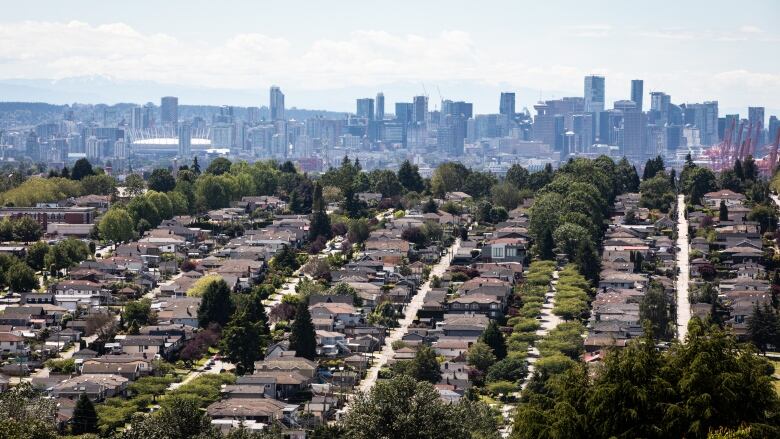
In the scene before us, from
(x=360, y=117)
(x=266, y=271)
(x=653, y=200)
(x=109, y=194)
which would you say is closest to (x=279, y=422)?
(x=266, y=271)

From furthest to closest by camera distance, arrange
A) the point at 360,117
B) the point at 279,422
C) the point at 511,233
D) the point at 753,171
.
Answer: the point at 360,117 → the point at 753,171 → the point at 511,233 → the point at 279,422

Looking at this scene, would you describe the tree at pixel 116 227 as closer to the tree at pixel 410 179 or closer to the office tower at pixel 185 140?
the tree at pixel 410 179

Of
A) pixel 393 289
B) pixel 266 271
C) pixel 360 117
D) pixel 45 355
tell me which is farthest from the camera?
pixel 360 117

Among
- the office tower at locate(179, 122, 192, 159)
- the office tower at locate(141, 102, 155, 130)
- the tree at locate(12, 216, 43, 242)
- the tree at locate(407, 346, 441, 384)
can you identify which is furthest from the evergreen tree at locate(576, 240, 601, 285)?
the office tower at locate(141, 102, 155, 130)

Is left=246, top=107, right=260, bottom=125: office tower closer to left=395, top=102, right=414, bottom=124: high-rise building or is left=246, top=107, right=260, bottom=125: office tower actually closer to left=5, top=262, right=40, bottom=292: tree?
left=395, top=102, right=414, bottom=124: high-rise building

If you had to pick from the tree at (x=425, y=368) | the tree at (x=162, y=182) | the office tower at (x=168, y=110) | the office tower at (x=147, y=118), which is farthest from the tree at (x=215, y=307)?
the office tower at (x=168, y=110)

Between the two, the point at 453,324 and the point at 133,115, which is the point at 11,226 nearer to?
the point at 453,324

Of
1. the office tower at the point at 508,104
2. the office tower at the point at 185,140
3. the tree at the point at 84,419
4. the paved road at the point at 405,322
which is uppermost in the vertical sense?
the office tower at the point at 508,104
